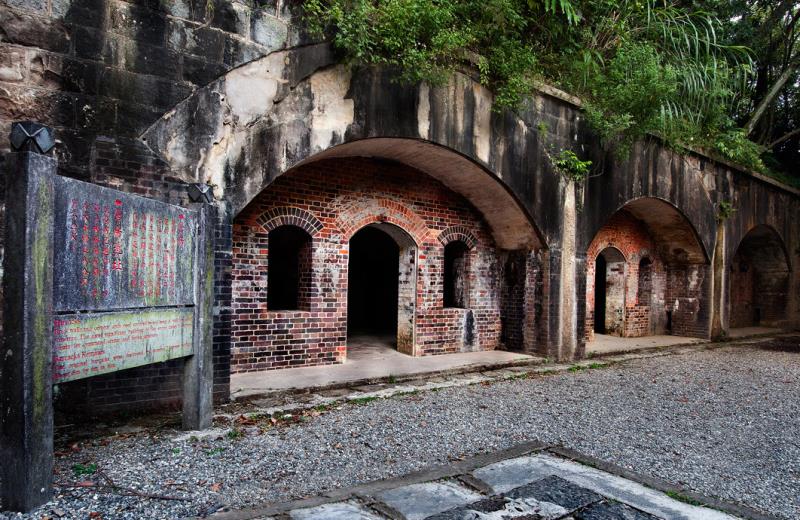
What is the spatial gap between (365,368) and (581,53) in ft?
21.5

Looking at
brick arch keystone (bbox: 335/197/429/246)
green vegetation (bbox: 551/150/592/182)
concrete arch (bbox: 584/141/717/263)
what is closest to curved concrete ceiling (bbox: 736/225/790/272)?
concrete arch (bbox: 584/141/717/263)

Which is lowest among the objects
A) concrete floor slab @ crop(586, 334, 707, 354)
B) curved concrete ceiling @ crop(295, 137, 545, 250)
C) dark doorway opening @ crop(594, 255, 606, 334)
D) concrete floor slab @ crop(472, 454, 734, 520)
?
concrete floor slab @ crop(586, 334, 707, 354)

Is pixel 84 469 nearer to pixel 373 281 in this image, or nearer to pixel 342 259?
pixel 342 259

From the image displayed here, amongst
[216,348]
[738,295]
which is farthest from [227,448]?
[738,295]

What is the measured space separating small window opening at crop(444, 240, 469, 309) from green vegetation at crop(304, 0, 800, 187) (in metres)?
2.32

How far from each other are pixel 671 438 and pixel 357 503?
323 centimetres

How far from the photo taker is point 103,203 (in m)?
3.38

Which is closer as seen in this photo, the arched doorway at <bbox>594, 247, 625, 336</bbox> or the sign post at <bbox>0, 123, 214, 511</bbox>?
the sign post at <bbox>0, 123, 214, 511</bbox>

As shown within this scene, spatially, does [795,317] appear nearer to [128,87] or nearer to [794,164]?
[794,164]

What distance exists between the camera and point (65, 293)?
10.2 feet

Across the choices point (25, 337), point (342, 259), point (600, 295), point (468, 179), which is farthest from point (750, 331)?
point (25, 337)

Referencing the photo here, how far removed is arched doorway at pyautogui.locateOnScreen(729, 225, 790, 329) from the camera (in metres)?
15.3

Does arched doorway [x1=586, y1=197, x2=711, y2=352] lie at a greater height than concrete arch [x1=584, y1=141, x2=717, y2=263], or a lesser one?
lesser

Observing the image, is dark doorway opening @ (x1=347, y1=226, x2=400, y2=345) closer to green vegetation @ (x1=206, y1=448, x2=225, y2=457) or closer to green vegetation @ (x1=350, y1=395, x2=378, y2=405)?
green vegetation @ (x1=350, y1=395, x2=378, y2=405)
